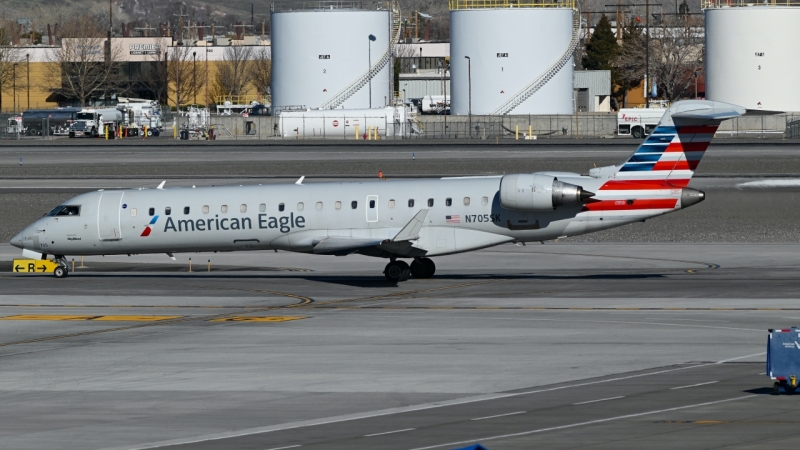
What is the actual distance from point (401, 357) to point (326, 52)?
87357 millimetres

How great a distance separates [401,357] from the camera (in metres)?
23.0

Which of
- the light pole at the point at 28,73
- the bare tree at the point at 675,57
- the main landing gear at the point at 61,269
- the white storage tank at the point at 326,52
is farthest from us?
the light pole at the point at 28,73

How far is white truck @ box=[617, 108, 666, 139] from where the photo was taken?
102312 millimetres

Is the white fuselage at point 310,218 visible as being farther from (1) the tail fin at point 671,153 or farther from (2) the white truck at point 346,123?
(2) the white truck at point 346,123

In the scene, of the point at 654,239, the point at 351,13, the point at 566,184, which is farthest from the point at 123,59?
the point at 566,184

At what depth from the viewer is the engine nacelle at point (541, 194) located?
113ft

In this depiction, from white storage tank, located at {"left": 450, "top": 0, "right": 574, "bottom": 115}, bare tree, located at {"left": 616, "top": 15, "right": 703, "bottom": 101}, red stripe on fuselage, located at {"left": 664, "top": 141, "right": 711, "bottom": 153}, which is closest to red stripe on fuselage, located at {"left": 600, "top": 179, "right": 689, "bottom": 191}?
red stripe on fuselage, located at {"left": 664, "top": 141, "right": 711, "bottom": 153}

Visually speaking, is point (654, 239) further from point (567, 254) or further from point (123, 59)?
point (123, 59)

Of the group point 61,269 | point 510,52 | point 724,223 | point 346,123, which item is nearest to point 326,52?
point 346,123

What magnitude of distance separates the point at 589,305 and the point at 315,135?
76420 millimetres

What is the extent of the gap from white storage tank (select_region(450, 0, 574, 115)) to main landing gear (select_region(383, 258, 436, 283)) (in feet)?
230

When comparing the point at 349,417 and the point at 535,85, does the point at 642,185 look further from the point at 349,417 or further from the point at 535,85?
the point at 535,85

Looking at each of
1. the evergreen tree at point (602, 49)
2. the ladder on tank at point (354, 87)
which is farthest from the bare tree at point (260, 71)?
the ladder on tank at point (354, 87)

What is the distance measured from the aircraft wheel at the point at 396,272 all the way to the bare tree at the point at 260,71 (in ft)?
477
